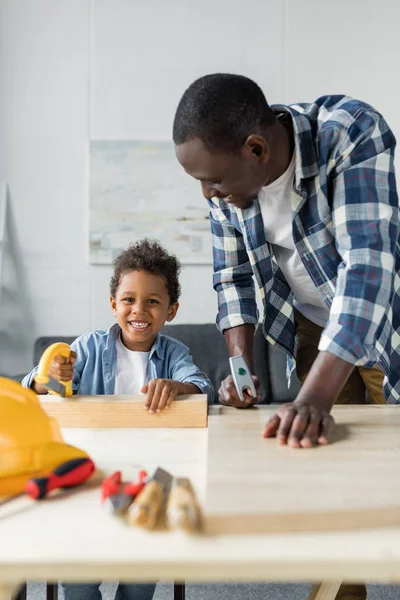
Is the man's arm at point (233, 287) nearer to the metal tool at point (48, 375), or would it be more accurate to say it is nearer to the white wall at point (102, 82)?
the metal tool at point (48, 375)

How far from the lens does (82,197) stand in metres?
3.62

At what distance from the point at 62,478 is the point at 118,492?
7cm

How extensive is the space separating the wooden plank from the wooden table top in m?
0.24

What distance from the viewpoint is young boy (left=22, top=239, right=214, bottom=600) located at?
5.23 ft

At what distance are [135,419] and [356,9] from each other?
3.22 meters

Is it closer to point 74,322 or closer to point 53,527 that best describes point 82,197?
point 74,322

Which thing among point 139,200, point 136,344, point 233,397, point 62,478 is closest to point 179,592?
point 233,397

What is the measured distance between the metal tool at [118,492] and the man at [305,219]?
0.85ft

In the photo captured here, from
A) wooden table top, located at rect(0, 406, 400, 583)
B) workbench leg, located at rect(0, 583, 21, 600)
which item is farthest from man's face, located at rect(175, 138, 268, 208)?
workbench leg, located at rect(0, 583, 21, 600)

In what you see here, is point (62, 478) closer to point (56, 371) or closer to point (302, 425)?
point (302, 425)

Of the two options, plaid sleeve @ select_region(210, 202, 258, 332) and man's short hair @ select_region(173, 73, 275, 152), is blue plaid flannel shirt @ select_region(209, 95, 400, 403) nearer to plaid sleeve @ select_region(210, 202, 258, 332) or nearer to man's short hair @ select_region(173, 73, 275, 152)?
plaid sleeve @ select_region(210, 202, 258, 332)

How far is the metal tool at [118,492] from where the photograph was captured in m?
0.69

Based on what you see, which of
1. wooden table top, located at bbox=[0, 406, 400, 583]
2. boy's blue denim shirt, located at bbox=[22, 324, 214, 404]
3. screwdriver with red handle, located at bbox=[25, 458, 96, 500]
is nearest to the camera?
wooden table top, located at bbox=[0, 406, 400, 583]

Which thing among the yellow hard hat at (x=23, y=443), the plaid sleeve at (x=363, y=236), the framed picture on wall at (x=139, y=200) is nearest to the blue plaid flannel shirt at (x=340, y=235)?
the plaid sleeve at (x=363, y=236)
